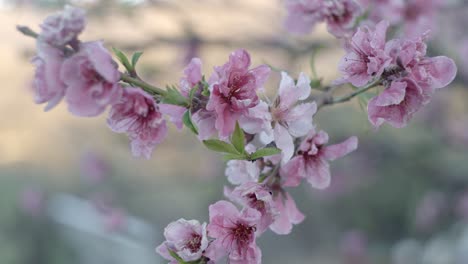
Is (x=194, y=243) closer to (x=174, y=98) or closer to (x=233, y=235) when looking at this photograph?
(x=233, y=235)

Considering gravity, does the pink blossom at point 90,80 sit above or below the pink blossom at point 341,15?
below

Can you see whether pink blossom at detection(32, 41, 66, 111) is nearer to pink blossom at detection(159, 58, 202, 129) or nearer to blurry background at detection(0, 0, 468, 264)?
pink blossom at detection(159, 58, 202, 129)

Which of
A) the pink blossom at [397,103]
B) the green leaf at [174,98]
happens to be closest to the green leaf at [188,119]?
the green leaf at [174,98]

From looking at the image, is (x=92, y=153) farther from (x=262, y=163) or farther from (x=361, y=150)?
(x=262, y=163)

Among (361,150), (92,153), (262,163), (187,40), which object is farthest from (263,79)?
(92,153)

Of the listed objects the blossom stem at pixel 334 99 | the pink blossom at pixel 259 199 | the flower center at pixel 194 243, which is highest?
the blossom stem at pixel 334 99

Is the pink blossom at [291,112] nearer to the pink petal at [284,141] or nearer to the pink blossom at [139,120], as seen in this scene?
the pink petal at [284,141]

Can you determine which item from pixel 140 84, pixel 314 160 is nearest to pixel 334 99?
pixel 314 160
